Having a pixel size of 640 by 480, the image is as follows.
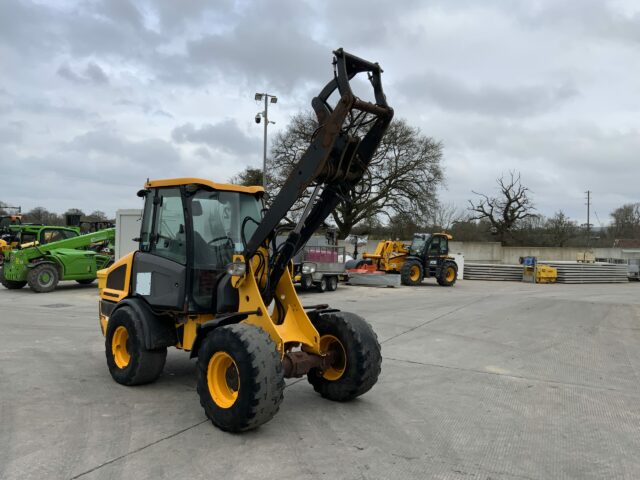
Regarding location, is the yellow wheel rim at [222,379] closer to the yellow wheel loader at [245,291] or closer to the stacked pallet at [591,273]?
the yellow wheel loader at [245,291]

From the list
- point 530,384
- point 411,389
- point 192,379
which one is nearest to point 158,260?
point 192,379

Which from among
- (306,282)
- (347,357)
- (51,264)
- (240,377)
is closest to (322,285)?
(306,282)

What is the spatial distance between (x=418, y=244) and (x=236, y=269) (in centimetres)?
2159

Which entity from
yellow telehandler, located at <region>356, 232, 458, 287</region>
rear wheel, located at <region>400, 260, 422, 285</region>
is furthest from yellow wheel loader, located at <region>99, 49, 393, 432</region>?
yellow telehandler, located at <region>356, 232, 458, 287</region>

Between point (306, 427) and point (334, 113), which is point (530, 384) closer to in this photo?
point (306, 427)

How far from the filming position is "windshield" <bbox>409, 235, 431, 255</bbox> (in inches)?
1004

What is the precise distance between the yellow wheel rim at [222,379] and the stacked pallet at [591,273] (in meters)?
28.7

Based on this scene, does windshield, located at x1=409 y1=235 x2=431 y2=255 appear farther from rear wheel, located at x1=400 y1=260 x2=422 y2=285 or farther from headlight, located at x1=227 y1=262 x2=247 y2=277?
headlight, located at x1=227 y1=262 x2=247 y2=277

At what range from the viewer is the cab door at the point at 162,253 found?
5.54m

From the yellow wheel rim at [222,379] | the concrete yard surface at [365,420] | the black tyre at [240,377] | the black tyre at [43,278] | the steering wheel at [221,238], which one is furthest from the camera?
the black tyre at [43,278]

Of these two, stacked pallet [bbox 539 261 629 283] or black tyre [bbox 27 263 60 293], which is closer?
black tyre [bbox 27 263 60 293]

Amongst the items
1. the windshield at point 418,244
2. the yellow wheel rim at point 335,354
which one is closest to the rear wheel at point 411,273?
the windshield at point 418,244

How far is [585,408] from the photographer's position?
5742 mm

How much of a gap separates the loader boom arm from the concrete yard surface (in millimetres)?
1747
